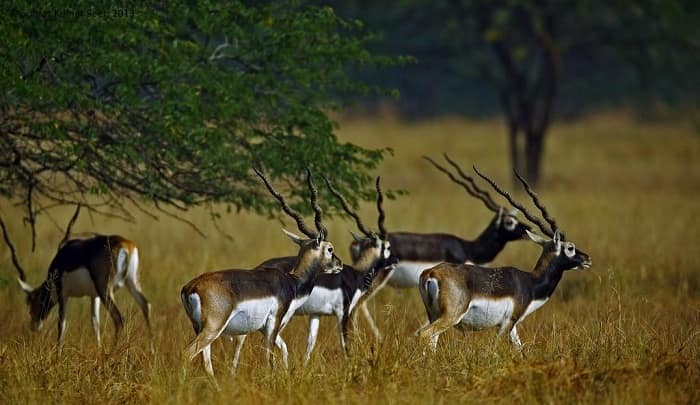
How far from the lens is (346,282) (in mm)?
8781

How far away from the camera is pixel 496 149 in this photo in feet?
100

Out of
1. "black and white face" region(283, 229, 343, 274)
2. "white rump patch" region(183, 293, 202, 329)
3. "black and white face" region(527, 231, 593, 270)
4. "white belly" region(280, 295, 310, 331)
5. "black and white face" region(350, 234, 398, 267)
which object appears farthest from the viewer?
"black and white face" region(350, 234, 398, 267)

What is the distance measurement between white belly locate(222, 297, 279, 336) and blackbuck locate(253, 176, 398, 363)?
0.60m

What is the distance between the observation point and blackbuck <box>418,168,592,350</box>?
7832 millimetres

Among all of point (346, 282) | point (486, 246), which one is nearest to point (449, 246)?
point (486, 246)

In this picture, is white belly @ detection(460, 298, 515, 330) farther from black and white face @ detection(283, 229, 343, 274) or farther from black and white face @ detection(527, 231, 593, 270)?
black and white face @ detection(283, 229, 343, 274)

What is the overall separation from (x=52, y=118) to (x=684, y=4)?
14076mm

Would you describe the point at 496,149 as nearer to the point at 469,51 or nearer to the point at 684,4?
the point at 469,51

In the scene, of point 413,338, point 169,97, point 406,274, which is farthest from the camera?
point 406,274

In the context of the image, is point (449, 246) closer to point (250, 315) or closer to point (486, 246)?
point (486, 246)

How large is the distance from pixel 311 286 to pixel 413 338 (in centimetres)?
93

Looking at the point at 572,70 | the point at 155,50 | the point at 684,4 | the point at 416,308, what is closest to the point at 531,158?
the point at 684,4

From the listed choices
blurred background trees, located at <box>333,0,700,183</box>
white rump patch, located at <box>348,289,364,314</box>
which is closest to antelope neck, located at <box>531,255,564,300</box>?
white rump patch, located at <box>348,289,364,314</box>

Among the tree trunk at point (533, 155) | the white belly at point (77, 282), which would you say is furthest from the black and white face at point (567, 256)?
the tree trunk at point (533, 155)
